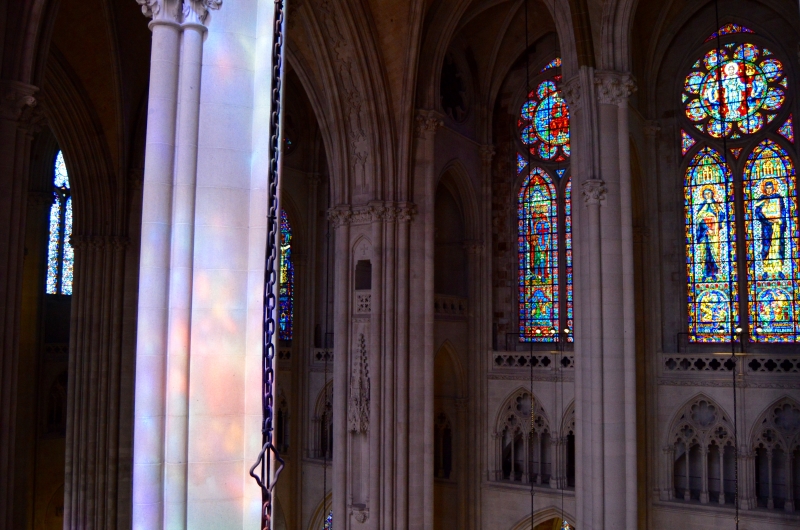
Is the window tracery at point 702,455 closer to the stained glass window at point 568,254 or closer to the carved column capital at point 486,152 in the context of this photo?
the stained glass window at point 568,254

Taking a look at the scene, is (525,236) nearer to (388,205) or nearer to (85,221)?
(388,205)

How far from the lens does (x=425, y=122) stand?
1706 centimetres

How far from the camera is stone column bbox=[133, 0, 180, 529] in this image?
5.05m

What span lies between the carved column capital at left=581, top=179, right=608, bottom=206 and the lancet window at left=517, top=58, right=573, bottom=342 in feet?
22.0

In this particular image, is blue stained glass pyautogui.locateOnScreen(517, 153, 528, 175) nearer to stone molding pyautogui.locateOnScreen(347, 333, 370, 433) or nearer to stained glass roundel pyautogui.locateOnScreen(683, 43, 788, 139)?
stained glass roundel pyautogui.locateOnScreen(683, 43, 788, 139)

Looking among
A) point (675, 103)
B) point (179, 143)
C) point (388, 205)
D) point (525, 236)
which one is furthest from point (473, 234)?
point (179, 143)

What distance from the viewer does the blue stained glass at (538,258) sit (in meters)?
19.9

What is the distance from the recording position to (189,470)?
504cm

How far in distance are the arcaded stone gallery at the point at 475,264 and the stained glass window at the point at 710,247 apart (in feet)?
0.21

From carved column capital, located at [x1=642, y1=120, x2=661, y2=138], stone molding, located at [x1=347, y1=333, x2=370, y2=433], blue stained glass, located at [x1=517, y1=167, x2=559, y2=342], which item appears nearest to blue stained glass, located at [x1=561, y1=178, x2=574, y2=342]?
blue stained glass, located at [x1=517, y1=167, x2=559, y2=342]

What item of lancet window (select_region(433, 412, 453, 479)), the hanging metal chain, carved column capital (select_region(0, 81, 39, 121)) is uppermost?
carved column capital (select_region(0, 81, 39, 121))

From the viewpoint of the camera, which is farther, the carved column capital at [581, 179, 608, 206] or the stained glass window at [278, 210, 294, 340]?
the stained glass window at [278, 210, 294, 340]

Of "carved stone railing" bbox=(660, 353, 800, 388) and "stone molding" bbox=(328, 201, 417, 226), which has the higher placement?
"stone molding" bbox=(328, 201, 417, 226)

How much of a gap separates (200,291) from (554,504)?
49.8 ft
